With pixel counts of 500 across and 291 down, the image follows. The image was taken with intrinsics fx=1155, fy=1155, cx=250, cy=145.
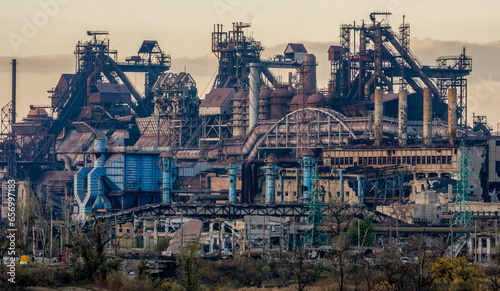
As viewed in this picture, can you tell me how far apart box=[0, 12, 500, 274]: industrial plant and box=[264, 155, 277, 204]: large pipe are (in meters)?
0.18

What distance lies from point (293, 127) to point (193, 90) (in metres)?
25.4

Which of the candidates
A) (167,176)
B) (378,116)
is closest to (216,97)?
(167,176)

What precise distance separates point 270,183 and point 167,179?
13559mm

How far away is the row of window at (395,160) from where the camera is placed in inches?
4279

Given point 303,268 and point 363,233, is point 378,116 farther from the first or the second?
point 303,268

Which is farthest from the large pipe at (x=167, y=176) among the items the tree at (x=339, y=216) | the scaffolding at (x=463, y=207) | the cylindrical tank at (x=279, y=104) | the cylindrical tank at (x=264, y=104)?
the scaffolding at (x=463, y=207)

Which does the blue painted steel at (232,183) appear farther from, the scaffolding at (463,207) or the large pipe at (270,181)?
the scaffolding at (463,207)

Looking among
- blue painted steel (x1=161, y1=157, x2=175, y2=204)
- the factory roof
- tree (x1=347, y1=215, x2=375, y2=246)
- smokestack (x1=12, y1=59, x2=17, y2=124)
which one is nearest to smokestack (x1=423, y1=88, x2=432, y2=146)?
blue painted steel (x1=161, y1=157, x2=175, y2=204)

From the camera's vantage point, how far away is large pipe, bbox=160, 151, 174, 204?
114 meters

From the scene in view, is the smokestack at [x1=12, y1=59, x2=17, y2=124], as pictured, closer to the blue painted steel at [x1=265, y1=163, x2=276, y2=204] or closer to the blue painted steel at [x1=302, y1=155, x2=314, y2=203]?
the blue painted steel at [x1=265, y1=163, x2=276, y2=204]

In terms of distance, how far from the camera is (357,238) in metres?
83.6

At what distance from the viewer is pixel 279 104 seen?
133m

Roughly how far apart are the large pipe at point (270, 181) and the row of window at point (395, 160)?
424 inches

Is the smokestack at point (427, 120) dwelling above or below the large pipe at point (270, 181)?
above
